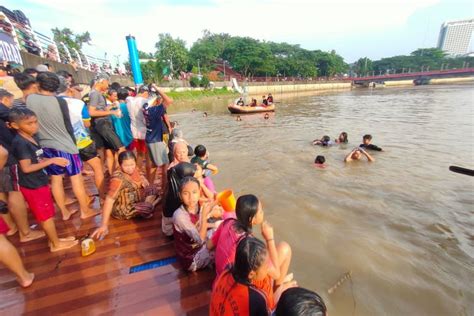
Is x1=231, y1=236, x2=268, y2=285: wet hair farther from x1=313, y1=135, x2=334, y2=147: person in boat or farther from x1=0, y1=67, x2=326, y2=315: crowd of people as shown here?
x1=313, y1=135, x2=334, y2=147: person in boat

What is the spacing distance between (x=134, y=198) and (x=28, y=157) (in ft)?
4.20

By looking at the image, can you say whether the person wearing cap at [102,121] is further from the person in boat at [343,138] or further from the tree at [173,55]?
the tree at [173,55]

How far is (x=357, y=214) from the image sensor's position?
16.1 feet

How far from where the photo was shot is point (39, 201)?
263 cm

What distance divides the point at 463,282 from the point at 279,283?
270 cm

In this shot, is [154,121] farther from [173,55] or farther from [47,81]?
[173,55]

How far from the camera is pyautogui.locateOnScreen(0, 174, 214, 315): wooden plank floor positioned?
2127mm

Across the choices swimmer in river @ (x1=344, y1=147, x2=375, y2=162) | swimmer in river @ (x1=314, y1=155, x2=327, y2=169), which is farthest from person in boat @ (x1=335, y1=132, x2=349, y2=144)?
swimmer in river @ (x1=314, y1=155, x2=327, y2=169)

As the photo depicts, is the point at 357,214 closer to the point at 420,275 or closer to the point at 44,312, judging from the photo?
the point at 420,275

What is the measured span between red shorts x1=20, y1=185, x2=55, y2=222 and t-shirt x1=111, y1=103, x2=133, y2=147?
216cm

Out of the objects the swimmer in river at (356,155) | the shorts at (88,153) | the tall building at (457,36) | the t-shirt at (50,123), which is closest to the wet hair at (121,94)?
the shorts at (88,153)

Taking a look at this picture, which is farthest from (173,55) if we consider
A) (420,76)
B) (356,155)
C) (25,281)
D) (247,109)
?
(420,76)

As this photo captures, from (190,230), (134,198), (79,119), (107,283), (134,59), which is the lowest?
(107,283)

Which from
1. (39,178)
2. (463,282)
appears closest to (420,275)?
(463,282)
